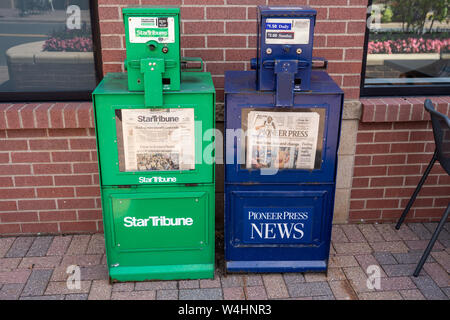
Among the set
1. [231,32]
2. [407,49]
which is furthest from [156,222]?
[407,49]

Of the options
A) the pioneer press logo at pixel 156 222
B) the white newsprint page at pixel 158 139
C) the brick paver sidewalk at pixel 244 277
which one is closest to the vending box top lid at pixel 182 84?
the white newsprint page at pixel 158 139

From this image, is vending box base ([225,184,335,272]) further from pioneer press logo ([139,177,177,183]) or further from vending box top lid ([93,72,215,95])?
vending box top lid ([93,72,215,95])

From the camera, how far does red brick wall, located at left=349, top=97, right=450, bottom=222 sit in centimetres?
370

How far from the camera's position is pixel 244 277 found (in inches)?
132

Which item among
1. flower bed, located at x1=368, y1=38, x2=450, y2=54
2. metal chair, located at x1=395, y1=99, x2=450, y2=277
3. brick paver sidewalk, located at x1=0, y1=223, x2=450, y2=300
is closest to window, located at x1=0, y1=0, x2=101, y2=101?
brick paver sidewalk, located at x1=0, y1=223, x2=450, y2=300

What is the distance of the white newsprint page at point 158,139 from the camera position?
2.87m

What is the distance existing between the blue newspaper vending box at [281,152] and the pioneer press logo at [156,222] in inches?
12.1

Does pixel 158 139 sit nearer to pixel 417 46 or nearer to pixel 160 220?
pixel 160 220

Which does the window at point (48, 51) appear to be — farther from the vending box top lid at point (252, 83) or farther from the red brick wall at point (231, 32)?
the vending box top lid at point (252, 83)

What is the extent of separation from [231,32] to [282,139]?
39.0 inches

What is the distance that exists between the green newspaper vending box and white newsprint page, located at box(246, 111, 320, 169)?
28cm
